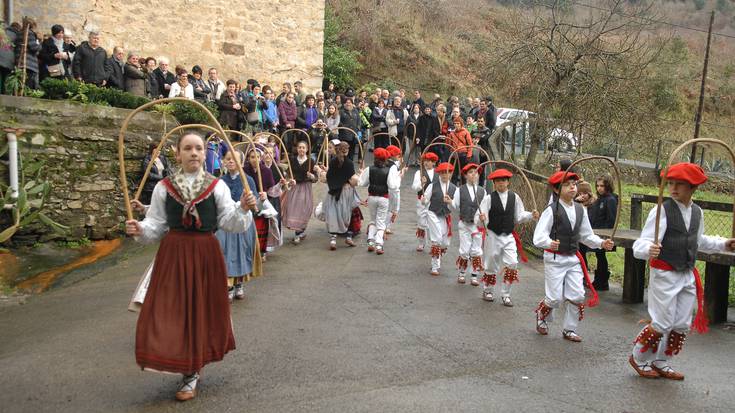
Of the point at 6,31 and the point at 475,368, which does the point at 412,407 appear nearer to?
the point at 475,368

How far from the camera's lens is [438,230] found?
11.0 m

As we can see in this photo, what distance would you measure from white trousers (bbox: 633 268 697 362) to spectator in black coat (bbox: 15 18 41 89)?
10676 mm

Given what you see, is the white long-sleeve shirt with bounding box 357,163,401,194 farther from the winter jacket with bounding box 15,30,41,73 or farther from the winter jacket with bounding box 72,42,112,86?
the winter jacket with bounding box 15,30,41,73

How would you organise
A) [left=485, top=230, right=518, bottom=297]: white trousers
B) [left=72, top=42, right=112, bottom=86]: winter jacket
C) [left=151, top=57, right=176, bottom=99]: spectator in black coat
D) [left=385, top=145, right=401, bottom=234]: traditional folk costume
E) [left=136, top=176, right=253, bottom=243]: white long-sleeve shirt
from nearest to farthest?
1. [left=136, top=176, right=253, bottom=243]: white long-sleeve shirt
2. [left=485, top=230, right=518, bottom=297]: white trousers
3. [left=385, top=145, right=401, bottom=234]: traditional folk costume
4. [left=72, top=42, right=112, bottom=86]: winter jacket
5. [left=151, top=57, right=176, bottom=99]: spectator in black coat

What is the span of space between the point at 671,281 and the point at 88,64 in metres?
11.3

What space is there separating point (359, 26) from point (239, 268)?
91.3ft

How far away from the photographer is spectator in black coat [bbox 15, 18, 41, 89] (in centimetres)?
1194

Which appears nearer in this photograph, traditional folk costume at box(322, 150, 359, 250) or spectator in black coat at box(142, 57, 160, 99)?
traditional folk costume at box(322, 150, 359, 250)

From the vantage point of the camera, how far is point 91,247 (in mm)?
11617

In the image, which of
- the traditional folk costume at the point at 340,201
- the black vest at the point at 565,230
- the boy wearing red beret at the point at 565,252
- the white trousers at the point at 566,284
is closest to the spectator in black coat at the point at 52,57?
the traditional folk costume at the point at 340,201

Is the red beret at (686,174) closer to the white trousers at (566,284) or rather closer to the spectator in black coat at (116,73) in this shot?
the white trousers at (566,284)

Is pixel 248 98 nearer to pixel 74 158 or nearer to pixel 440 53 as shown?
pixel 74 158

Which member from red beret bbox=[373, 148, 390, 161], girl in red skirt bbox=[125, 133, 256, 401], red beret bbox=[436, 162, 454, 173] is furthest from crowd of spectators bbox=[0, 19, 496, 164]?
girl in red skirt bbox=[125, 133, 256, 401]

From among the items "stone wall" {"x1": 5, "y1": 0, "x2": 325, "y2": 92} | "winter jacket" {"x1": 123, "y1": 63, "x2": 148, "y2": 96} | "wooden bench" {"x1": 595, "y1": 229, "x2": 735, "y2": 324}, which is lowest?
"wooden bench" {"x1": 595, "y1": 229, "x2": 735, "y2": 324}
